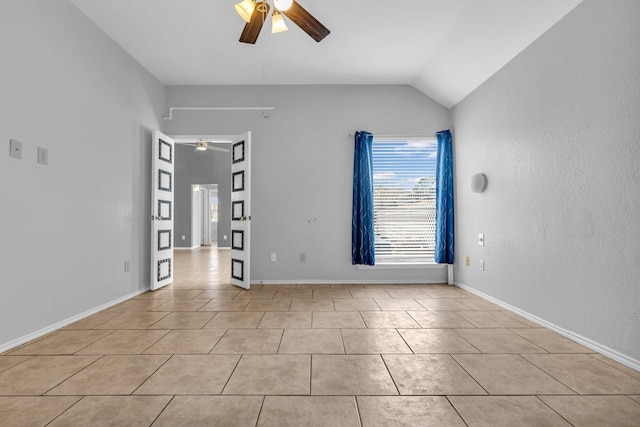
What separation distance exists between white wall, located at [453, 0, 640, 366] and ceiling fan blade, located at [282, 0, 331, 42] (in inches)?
75.5

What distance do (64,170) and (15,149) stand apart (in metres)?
0.47

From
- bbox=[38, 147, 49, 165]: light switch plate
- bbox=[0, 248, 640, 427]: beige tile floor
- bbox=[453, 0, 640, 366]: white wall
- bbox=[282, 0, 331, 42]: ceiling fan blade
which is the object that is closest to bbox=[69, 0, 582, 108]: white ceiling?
bbox=[453, 0, 640, 366]: white wall

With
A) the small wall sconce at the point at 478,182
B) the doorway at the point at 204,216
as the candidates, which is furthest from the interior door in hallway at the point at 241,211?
the doorway at the point at 204,216

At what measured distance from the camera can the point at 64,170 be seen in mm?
2764

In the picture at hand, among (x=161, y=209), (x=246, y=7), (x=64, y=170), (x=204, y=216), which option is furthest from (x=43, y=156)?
(x=204, y=216)

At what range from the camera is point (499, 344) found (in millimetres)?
2301

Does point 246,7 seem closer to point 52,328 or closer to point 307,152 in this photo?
point 307,152

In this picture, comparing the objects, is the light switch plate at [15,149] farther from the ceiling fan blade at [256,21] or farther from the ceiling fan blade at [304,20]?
the ceiling fan blade at [304,20]

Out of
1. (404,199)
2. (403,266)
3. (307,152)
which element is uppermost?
(307,152)

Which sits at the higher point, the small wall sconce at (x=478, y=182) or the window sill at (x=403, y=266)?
the small wall sconce at (x=478, y=182)

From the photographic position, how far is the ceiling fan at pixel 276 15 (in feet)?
6.98

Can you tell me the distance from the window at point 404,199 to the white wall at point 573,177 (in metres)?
1.08

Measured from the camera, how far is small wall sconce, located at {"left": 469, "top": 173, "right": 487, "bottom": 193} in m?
3.67

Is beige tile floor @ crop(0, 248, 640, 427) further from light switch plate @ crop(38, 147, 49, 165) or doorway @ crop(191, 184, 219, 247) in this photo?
doorway @ crop(191, 184, 219, 247)
